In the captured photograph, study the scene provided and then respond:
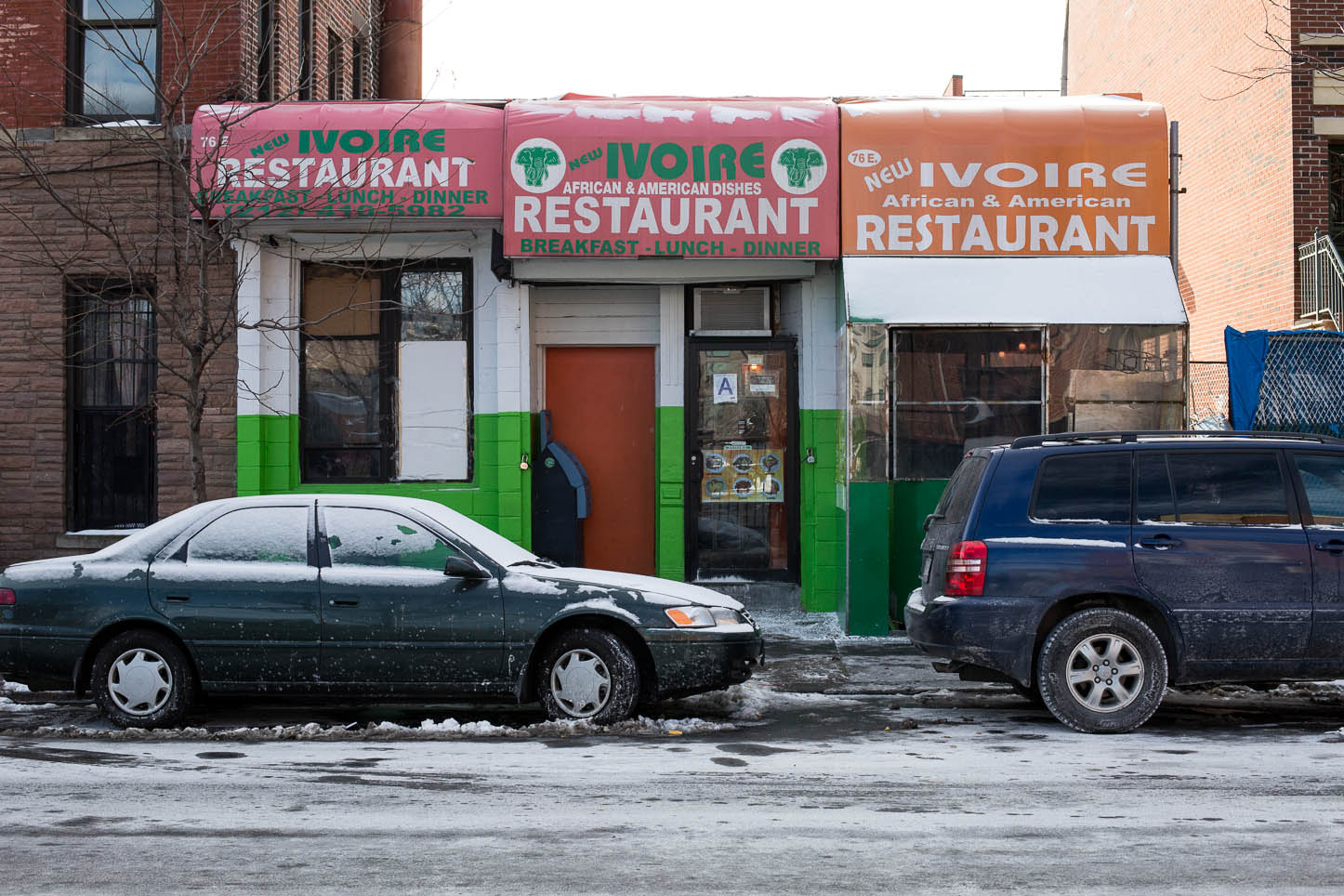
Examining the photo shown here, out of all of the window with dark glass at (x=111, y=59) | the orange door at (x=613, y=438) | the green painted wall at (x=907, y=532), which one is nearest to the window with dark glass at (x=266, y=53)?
the window with dark glass at (x=111, y=59)

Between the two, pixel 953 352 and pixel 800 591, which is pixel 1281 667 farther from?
pixel 800 591

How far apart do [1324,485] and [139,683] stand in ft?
24.7

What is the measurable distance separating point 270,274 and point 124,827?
8.35m

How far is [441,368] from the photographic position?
13.2 metres

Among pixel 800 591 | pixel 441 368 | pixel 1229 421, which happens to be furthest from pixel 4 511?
pixel 1229 421

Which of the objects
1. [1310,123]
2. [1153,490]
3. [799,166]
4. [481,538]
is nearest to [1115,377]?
[799,166]

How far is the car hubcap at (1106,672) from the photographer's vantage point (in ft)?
25.4

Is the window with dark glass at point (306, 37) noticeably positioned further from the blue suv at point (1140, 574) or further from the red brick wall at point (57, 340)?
the blue suv at point (1140, 574)

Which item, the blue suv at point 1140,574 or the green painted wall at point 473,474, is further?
the green painted wall at point 473,474

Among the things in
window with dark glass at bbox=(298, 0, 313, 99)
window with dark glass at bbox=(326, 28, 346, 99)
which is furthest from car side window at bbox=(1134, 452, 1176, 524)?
window with dark glass at bbox=(326, 28, 346, 99)

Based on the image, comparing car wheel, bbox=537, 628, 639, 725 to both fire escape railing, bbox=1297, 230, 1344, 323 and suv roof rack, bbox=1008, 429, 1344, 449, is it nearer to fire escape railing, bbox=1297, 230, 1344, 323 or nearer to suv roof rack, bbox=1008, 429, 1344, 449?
suv roof rack, bbox=1008, 429, 1344, 449

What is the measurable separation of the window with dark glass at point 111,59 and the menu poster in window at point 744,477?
6962 mm

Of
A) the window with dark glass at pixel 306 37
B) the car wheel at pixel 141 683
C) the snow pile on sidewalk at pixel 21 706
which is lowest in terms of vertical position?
the snow pile on sidewalk at pixel 21 706

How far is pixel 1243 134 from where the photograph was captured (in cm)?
1848
